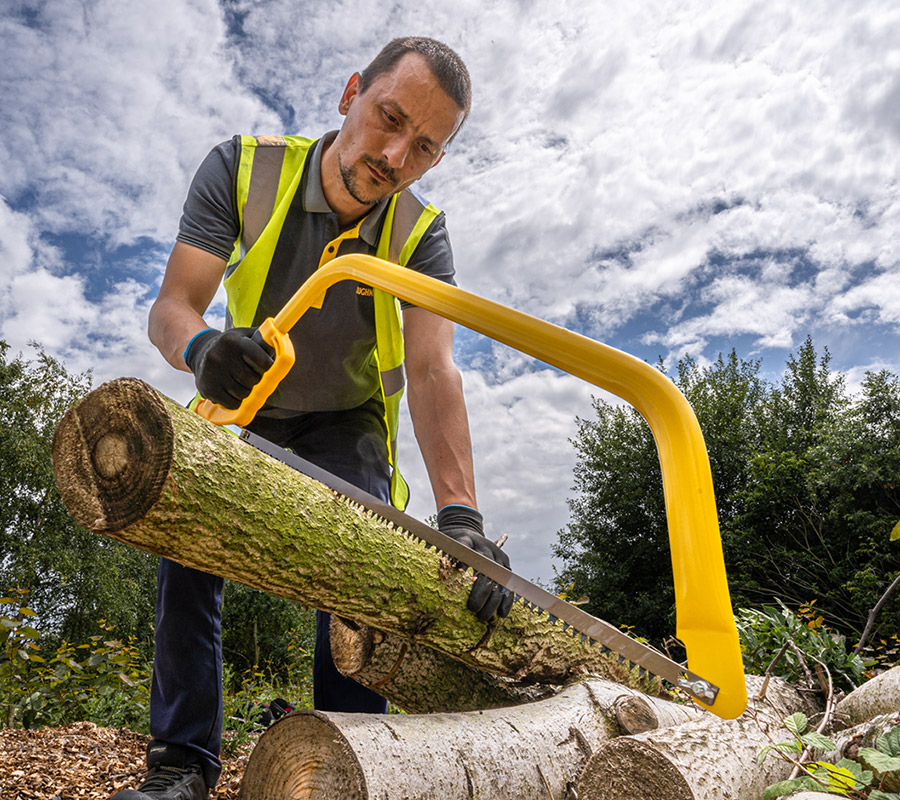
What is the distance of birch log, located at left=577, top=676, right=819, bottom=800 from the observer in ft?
8.34

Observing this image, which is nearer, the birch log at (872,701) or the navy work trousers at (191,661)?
the navy work trousers at (191,661)

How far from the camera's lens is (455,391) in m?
3.67

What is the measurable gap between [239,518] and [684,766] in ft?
6.07

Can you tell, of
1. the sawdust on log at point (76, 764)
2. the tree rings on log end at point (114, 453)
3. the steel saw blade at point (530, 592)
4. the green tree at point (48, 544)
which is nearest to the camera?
the tree rings on log end at point (114, 453)

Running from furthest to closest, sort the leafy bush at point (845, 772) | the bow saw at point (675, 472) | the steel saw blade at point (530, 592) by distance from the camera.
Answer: the leafy bush at point (845, 772)
the steel saw blade at point (530, 592)
the bow saw at point (675, 472)

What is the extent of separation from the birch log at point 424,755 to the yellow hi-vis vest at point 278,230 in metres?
1.49

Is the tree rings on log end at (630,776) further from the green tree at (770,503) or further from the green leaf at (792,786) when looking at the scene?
the green tree at (770,503)

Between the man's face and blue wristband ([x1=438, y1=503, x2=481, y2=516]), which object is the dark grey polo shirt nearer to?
the man's face

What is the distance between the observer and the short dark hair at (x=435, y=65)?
137 inches

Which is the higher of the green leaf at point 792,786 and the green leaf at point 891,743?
the green leaf at point 891,743

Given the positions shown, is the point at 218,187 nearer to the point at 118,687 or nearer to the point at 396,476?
the point at 396,476

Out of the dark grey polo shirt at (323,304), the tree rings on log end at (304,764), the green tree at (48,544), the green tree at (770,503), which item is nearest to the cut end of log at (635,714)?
the tree rings on log end at (304,764)

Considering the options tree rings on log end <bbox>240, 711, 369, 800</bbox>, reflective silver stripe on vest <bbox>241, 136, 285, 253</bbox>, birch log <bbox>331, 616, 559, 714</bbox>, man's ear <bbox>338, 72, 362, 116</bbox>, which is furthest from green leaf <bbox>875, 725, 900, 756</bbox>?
man's ear <bbox>338, 72, 362, 116</bbox>

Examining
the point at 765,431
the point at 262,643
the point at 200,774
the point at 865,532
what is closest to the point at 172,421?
the point at 200,774
